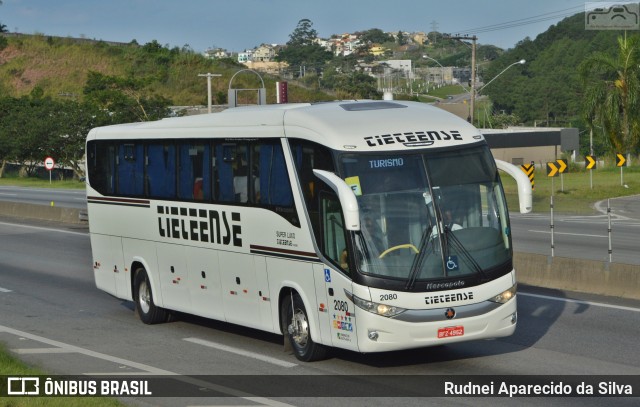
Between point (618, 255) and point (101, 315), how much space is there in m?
13.4

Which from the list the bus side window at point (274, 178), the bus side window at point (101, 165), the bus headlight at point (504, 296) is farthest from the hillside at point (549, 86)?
Result: the bus headlight at point (504, 296)

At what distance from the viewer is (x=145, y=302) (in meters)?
18.1

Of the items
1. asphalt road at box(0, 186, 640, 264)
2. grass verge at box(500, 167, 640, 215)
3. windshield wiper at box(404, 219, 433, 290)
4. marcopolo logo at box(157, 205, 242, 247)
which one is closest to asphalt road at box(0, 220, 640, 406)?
windshield wiper at box(404, 219, 433, 290)

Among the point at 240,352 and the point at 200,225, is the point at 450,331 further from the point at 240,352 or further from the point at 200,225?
the point at 200,225

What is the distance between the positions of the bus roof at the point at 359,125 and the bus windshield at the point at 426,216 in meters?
0.20

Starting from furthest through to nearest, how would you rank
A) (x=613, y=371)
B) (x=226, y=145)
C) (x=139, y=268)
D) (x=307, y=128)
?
(x=139, y=268) → (x=226, y=145) → (x=307, y=128) → (x=613, y=371)

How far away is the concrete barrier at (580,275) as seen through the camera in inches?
727

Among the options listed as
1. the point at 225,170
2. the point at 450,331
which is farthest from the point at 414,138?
the point at 225,170

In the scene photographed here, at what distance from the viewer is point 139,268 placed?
18.3 meters

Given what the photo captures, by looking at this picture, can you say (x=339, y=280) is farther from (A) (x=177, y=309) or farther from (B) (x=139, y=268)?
(B) (x=139, y=268)

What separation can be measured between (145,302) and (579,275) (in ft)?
24.5

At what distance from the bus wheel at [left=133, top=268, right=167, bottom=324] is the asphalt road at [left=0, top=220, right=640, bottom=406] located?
159 mm

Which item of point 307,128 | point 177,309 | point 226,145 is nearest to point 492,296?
point 307,128

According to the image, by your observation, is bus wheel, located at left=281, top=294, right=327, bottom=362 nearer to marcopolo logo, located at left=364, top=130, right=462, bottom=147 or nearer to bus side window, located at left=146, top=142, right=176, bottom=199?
marcopolo logo, located at left=364, top=130, right=462, bottom=147
